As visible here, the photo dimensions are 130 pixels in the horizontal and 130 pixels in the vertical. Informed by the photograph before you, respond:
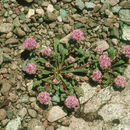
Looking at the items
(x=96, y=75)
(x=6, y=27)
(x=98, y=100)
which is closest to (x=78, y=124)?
(x=98, y=100)

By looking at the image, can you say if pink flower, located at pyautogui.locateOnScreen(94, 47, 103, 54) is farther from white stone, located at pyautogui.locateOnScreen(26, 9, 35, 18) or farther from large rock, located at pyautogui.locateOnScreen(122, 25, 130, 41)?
white stone, located at pyautogui.locateOnScreen(26, 9, 35, 18)

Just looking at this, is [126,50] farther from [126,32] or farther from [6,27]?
[6,27]

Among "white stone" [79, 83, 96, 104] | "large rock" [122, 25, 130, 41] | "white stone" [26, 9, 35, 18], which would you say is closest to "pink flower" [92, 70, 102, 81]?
"white stone" [79, 83, 96, 104]

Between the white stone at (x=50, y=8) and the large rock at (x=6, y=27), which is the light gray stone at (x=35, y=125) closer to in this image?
the large rock at (x=6, y=27)

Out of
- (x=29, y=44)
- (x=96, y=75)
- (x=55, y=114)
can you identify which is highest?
(x=29, y=44)

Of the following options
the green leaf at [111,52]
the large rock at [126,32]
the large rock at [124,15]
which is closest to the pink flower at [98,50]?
the green leaf at [111,52]

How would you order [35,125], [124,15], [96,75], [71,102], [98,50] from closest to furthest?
[71,102] < [35,125] < [96,75] < [98,50] < [124,15]
